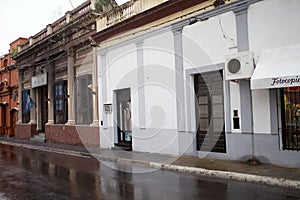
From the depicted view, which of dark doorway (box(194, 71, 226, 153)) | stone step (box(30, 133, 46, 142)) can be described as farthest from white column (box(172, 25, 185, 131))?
stone step (box(30, 133, 46, 142))

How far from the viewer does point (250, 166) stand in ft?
28.0

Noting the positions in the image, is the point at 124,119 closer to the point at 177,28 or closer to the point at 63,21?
the point at 177,28

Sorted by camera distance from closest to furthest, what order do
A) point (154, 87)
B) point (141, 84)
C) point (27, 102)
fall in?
point (154, 87) → point (141, 84) → point (27, 102)

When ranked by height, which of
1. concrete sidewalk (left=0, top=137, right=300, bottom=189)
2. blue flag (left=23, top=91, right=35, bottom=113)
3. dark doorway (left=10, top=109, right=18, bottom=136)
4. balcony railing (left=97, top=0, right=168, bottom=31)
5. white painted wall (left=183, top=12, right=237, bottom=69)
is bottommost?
concrete sidewalk (left=0, top=137, right=300, bottom=189)

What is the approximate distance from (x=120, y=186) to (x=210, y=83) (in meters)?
5.13

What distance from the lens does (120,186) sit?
734 cm

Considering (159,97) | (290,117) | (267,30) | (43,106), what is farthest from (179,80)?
(43,106)

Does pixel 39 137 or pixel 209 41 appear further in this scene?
pixel 39 137

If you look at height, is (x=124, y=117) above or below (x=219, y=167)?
above

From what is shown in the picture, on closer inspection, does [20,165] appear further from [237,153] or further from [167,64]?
[237,153]

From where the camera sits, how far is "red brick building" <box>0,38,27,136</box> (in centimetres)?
2802

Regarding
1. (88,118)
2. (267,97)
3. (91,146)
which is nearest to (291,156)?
(267,97)

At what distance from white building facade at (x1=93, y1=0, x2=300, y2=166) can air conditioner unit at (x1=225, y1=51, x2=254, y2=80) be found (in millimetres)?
28

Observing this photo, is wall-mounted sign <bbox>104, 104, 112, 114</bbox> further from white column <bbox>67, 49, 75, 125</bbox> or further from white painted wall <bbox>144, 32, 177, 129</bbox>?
white column <bbox>67, 49, 75, 125</bbox>
